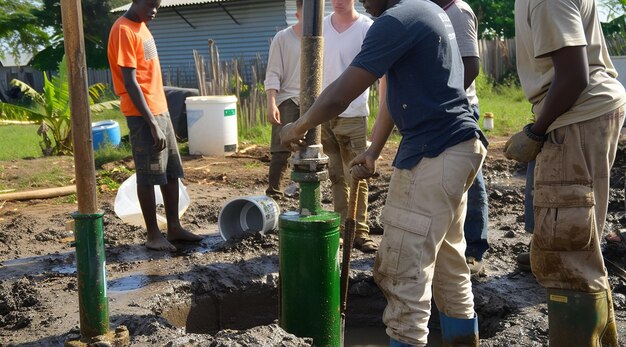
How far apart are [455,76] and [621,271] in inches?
91.3

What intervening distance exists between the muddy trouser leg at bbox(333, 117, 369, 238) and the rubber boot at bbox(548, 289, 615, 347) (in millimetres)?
2271

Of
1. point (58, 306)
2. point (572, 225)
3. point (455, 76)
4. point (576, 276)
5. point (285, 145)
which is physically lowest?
point (58, 306)

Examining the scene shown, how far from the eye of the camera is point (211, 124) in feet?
35.0

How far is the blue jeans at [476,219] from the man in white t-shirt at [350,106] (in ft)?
2.79

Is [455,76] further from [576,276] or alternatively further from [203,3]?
[203,3]

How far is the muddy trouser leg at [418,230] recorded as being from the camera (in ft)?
10.4

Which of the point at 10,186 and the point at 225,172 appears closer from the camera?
the point at 10,186

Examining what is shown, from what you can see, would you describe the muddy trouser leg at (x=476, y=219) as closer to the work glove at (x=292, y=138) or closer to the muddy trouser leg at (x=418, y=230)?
the muddy trouser leg at (x=418, y=230)

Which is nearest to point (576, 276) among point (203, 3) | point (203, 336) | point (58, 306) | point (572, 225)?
point (572, 225)

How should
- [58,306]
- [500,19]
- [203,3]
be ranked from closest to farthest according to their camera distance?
[58,306]
[203,3]
[500,19]

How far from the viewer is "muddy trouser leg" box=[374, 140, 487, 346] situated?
3.17 m

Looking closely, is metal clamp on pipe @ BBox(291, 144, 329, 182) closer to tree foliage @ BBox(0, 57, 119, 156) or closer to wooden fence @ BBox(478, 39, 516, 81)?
tree foliage @ BBox(0, 57, 119, 156)

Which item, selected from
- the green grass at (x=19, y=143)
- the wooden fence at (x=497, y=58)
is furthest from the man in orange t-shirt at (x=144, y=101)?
the wooden fence at (x=497, y=58)

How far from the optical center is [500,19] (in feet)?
97.1
